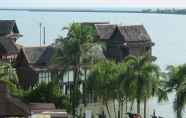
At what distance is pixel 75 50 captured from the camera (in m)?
57.4

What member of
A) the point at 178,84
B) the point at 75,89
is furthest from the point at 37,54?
the point at 178,84

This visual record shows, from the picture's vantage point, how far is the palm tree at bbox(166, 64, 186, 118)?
1816 inches

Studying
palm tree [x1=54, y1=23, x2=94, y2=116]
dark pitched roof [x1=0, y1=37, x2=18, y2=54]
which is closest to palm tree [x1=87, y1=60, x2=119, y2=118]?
palm tree [x1=54, y1=23, x2=94, y2=116]

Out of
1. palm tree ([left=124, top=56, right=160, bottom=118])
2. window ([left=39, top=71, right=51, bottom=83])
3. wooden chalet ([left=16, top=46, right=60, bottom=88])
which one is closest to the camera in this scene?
palm tree ([left=124, top=56, right=160, bottom=118])

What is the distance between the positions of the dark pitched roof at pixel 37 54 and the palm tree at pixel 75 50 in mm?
7584

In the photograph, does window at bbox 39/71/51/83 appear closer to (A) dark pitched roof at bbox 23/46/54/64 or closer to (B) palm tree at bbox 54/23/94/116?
(A) dark pitched roof at bbox 23/46/54/64

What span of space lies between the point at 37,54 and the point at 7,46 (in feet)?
28.6

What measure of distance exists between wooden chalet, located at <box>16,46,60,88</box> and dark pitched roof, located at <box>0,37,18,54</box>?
6.12 meters

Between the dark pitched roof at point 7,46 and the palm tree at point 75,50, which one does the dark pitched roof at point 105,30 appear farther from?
the palm tree at point 75,50

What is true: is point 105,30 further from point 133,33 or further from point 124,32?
point 133,33

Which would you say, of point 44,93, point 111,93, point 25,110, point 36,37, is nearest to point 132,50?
point 111,93

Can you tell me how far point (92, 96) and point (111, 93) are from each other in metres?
5.81

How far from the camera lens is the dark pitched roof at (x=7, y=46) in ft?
243

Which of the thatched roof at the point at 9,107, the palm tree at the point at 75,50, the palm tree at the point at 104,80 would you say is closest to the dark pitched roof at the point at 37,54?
the palm tree at the point at 75,50
